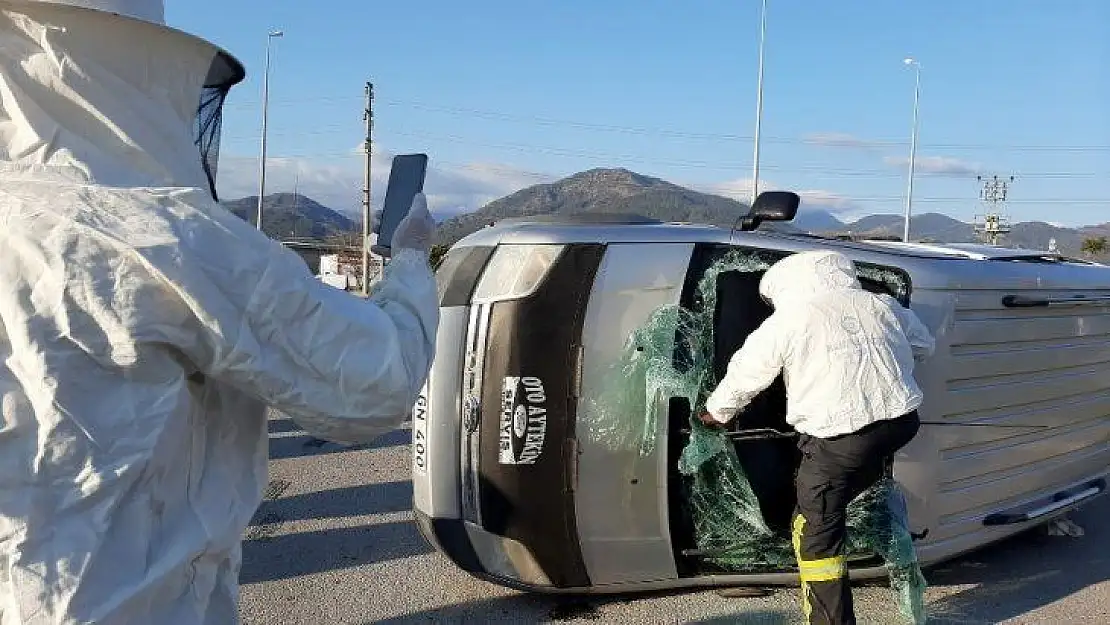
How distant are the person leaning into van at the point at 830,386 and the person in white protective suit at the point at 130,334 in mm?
1894

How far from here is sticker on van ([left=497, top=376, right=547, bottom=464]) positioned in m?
3.53

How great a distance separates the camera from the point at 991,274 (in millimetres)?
3777

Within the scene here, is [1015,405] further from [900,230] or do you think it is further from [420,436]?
[900,230]

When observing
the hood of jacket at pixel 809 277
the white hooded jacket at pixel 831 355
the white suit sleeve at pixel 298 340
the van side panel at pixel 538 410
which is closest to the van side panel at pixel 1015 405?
the white hooded jacket at pixel 831 355

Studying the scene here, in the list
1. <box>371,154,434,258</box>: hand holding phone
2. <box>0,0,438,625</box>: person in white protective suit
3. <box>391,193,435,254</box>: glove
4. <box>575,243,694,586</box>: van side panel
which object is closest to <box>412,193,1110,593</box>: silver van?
<box>575,243,694,586</box>: van side panel

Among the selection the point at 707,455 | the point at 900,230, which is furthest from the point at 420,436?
the point at 900,230

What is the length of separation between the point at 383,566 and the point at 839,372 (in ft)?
8.40

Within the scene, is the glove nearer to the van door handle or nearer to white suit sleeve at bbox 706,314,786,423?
white suit sleeve at bbox 706,314,786,423

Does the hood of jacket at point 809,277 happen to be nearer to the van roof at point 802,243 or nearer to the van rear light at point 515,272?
the van roof at point 802,243

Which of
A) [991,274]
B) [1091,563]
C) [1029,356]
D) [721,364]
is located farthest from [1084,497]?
[721,364]

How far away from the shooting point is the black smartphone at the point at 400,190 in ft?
7.54

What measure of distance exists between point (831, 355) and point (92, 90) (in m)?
2.49

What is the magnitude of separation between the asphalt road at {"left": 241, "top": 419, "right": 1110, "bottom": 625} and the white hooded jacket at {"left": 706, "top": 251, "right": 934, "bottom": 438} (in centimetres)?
111

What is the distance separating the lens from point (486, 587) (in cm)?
418
